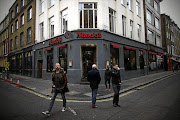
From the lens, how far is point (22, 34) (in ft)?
75.2

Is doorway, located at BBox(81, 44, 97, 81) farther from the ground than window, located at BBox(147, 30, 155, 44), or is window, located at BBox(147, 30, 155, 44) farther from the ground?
window, located at BBox(147, 30, 155, 44)

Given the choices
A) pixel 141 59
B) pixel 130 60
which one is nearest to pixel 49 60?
pixel 130 60

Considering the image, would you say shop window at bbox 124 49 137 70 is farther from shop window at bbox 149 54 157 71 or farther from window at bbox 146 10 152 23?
window at bbox 146 10 152 23

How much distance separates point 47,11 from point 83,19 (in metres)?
6.50

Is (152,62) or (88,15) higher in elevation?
(88,15)

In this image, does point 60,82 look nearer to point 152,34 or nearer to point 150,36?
point 150,36

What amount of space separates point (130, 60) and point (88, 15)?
27.6 feet

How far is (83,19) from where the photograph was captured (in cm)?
1223

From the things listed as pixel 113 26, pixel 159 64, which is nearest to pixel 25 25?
pixel 113 26

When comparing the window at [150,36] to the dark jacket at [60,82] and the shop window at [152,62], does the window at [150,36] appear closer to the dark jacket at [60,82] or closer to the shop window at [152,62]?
the shop window at [152,62]

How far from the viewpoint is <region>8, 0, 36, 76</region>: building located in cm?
1938

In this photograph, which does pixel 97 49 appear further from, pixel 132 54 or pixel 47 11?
pixel 47 11

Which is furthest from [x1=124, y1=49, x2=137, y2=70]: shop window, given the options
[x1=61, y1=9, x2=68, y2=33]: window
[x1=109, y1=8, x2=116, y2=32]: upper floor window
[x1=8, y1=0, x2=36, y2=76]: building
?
[x1=8, y1=0, x2=36, y2=76]: building

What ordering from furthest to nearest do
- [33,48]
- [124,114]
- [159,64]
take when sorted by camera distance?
[159,64] → [33,48] → [124,114]
